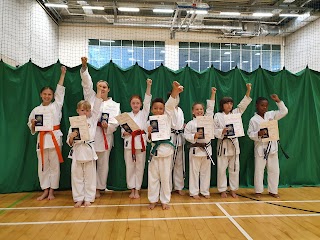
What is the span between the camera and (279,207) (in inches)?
155

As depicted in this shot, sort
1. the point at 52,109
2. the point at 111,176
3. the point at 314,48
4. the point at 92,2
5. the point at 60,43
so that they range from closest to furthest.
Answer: the point at 52,109 → the point at 111,176 → the point at 92,2 → the point at 314,48 → the point at 60,43

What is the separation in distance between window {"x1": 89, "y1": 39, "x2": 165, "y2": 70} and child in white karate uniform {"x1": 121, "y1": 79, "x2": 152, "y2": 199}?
9.50 metres

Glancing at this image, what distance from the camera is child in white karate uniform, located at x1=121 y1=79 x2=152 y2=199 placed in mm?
4387

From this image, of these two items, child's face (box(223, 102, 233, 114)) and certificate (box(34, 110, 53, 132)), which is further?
child's face (box(223, 102, 233, 114))

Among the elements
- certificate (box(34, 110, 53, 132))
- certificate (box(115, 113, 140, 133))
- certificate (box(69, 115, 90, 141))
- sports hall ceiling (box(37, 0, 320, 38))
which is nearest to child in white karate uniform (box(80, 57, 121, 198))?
certificate (box(115, 113, 140, 133))

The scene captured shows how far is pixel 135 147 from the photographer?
4379 millimetres

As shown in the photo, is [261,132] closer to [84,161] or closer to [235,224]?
[235,224]

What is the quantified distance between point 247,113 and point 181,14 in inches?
325

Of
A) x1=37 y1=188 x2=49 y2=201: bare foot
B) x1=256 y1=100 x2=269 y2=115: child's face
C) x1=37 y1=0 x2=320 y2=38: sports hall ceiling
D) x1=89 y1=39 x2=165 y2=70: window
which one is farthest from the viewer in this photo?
x1=89 y1=39 x2=165 y2=70: window

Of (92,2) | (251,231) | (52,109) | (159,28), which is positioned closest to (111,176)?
(52,109)

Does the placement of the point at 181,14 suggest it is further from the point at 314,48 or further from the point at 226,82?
the point at 226,82

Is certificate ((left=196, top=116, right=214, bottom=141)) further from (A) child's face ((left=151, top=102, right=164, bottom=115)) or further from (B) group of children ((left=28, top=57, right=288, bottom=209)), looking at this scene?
(A) child's face ((left=151, top=102, right=164, bottom=115))

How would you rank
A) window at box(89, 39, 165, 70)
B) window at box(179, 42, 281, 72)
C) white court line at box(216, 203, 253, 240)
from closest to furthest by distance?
white court line at box(216, 203, 253, 240)
window at box(89, 39, 165, 70)
window at box(179, 42, 281, 72)

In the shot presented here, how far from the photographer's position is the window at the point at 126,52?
13.6m
